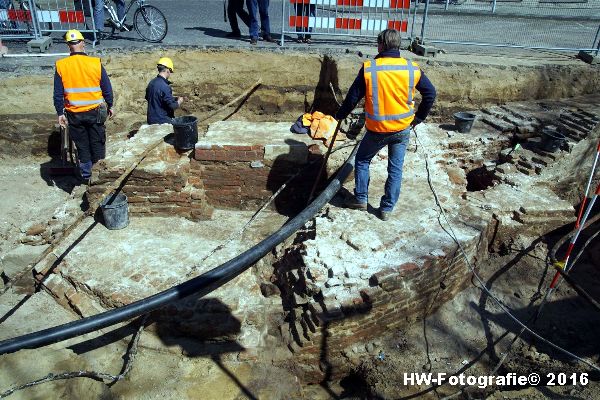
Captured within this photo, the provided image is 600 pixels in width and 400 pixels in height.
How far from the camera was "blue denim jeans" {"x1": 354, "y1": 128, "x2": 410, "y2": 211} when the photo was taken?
14.6ft

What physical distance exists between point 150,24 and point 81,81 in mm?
4054

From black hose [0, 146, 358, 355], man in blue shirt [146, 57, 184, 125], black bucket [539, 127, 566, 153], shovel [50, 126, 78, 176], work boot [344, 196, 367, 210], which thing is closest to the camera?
black hose [0, 146, 358, 355]

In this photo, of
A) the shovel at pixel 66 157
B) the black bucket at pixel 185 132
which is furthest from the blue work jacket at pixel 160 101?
the shovel at pixel 66 157

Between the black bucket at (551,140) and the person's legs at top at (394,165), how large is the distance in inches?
116

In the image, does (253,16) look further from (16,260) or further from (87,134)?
(16,260)

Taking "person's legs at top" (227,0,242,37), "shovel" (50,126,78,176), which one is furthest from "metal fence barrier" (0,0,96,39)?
"shovel" (50,126,78,176)

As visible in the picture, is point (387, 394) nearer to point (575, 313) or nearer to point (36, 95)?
point (575, 313)

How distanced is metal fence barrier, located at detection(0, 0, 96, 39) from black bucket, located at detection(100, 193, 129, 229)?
5.01 metres

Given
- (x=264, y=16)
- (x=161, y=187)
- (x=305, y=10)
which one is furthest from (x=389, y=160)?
(x=264, y=16)

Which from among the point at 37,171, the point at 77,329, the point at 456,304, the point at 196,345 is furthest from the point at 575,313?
the point at 37,171

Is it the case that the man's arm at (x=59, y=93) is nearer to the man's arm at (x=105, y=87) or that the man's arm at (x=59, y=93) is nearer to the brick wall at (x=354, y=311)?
the man's arm at (x=105, y=87)

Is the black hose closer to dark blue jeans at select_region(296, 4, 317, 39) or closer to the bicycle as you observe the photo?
dark blue jeans at select_region(296, 4, 317, 39)

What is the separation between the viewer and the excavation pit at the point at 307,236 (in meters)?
4.14

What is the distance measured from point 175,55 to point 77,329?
20.4 feet
